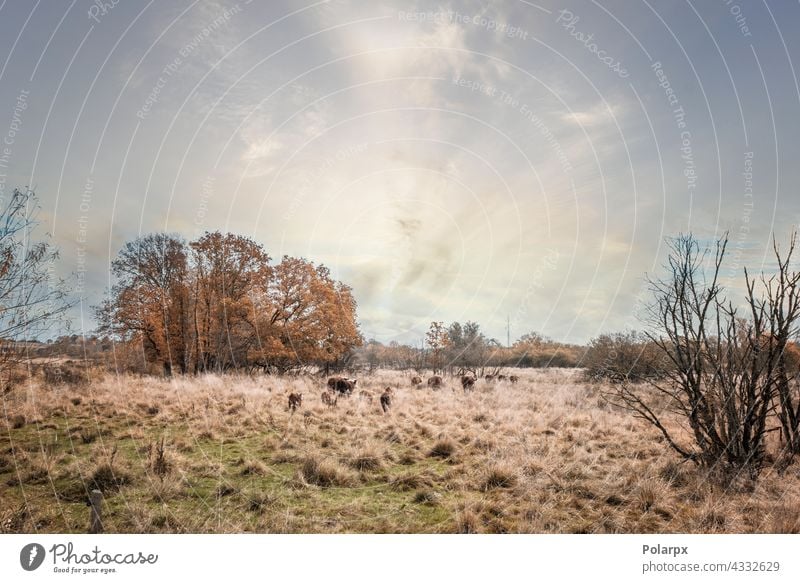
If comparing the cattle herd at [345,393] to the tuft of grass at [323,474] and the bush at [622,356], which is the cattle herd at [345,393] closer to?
the tuft of grass at [323,474]

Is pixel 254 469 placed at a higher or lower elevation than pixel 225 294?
lower

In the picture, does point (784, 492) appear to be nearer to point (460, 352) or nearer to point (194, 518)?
point (194, 518)

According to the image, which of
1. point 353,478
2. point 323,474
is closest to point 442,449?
point 353,478

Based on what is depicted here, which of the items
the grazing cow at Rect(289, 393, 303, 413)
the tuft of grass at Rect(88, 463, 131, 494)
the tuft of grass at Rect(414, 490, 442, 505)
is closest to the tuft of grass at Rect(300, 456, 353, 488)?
the tuft of grass at Rect(414, 490, 442, 505)

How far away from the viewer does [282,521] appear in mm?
5324

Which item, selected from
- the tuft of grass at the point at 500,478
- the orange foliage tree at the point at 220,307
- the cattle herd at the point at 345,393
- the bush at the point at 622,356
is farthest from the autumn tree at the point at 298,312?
the tuft of grass at the point at 500,478

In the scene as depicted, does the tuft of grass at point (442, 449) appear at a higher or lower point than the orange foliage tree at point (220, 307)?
lower
